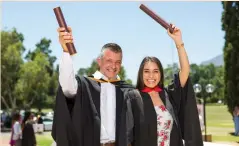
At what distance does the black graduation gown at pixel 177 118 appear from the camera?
14.2ft

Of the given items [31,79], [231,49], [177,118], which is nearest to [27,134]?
[177,118]

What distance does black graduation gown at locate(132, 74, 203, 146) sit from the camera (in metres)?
4.32

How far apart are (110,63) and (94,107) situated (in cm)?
49

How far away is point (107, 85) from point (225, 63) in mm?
21632

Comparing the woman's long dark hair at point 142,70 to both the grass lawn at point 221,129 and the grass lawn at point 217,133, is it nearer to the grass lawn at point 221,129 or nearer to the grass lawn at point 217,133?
the grass lawn at point 217,133

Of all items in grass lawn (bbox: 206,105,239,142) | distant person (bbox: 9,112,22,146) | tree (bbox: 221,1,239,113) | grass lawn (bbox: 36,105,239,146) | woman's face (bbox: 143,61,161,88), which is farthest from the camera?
tree (bbox: 221,1,239,113)

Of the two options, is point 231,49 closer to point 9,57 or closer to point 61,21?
point 9,57

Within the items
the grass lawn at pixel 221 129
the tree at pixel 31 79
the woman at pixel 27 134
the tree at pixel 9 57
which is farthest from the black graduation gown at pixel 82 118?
the tree at pixel 31 79

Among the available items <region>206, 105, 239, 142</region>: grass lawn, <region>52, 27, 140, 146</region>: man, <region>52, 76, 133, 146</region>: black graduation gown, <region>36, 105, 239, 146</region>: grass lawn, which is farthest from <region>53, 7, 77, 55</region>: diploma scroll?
<region>206, 105, 239, 142</region>: grass lawn

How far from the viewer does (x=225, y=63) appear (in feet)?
83.0

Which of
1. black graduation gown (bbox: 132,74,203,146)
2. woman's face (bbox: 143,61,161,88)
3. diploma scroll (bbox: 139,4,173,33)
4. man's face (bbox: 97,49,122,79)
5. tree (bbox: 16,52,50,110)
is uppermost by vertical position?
tree (bbox: 16,52,50,110)

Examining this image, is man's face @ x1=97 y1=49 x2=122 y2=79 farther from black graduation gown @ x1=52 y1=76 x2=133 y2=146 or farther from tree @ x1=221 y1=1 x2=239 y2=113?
tree @ x1=221 y1=1 x2=239 y2=113

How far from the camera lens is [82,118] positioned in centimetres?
441

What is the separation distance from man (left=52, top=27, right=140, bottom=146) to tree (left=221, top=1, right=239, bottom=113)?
20499mm
